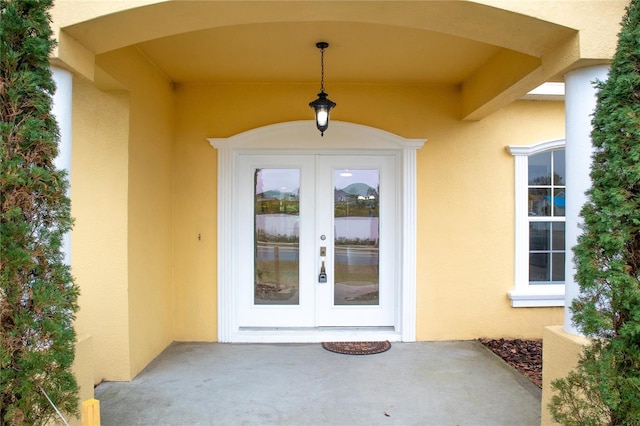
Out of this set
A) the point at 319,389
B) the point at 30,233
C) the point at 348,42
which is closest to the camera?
the point at 30,233

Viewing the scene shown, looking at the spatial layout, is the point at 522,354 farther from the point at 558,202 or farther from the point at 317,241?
the point at 317,241

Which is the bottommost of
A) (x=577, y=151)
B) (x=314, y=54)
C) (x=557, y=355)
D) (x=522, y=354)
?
(x=522, y=354)

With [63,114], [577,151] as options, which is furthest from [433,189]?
[63,114]

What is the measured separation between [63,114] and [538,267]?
507cm

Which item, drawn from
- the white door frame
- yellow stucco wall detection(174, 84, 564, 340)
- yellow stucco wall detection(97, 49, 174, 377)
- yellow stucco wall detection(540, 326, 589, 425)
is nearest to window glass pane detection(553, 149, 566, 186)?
yellow stucco wall detection(174, 84, 564, 340)

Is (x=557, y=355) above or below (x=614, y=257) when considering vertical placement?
below

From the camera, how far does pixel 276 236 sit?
474 cm

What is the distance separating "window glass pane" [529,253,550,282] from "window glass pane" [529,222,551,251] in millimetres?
99

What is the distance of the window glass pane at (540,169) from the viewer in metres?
4.78

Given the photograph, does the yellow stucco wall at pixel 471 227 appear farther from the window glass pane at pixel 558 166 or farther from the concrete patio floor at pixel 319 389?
the concrete patio floor at pixel 319 389

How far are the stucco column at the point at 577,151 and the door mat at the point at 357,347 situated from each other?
2.17 meters

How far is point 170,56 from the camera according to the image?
3.82m

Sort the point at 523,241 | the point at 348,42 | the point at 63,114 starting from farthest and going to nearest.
Answer: the point at 523,241 < the point at 348,42 < the point at 63,114

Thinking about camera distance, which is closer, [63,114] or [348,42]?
[63,114]
